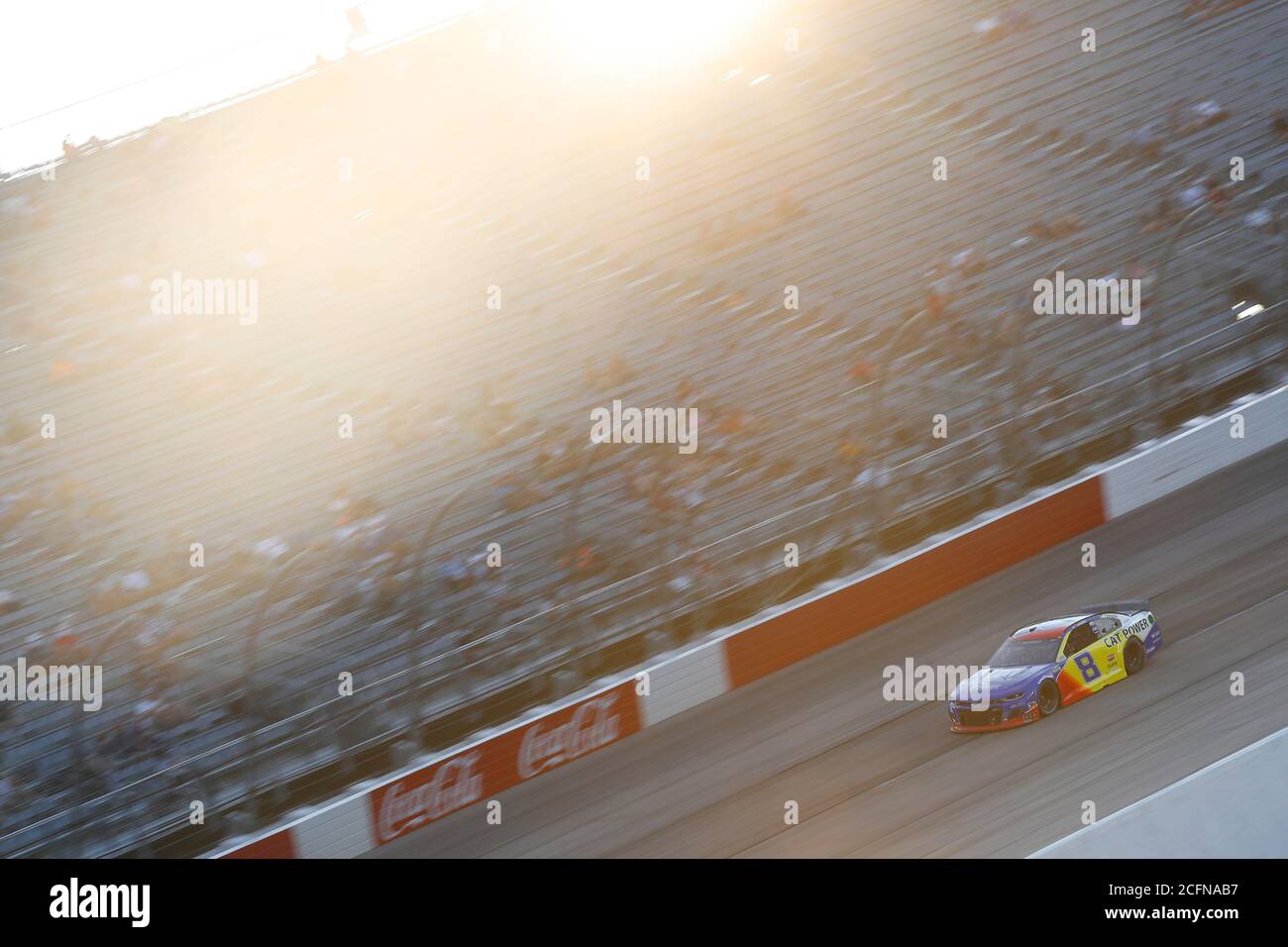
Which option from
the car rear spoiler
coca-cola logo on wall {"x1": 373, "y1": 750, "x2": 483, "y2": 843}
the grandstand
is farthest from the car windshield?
coca-cola logo on wall {"x1": 373, "y1": 750, "x2": 483, "y2": 843}

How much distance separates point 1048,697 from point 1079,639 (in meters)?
0.43

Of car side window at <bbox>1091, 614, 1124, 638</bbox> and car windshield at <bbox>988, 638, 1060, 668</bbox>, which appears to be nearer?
car windshield at <bbox>988, 638, 1060, 668</bbox>

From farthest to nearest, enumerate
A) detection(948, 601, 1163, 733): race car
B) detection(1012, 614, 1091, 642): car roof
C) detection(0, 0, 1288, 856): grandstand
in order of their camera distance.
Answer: detection(0, 0, 1288, 856): grandstand
detection(1012, 614, 1091, 642): car roof
detection(948, 601, 1163, 733): race car

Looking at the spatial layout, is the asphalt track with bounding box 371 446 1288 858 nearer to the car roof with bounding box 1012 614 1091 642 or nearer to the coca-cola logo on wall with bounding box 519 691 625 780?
the coca-cola logo on wall with bounding box 519 691 625 780

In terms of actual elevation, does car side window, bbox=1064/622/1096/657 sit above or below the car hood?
above

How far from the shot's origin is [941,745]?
867cm

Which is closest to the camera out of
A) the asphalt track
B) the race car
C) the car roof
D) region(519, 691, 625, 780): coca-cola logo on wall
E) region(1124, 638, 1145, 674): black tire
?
the asphalt track

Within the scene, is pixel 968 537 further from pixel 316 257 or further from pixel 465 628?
pixel 316 257

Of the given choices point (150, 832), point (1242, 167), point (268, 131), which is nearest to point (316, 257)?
point (268, 131)

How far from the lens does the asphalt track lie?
25.9 feet

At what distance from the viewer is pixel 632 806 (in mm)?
8875
